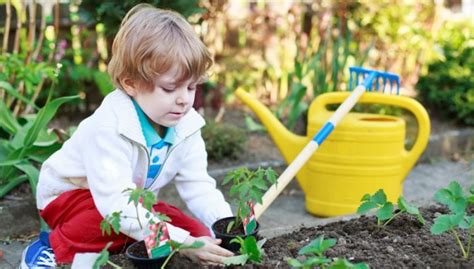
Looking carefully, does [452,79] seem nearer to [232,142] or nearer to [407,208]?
[232,142]

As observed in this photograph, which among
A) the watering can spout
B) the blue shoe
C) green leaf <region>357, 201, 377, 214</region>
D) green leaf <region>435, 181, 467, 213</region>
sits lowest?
the blue shoe

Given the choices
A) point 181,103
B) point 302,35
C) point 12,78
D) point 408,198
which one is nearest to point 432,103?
point 302,35

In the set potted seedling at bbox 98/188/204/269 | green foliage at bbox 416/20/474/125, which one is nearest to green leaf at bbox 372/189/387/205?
potted seedling at bbox 98/188/204/269

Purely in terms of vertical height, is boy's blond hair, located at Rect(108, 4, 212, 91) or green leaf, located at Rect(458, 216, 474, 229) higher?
Result: boy's blond hair, located at Rect(108, 4, 212, 91)

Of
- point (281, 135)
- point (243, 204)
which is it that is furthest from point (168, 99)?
point (281, 135)

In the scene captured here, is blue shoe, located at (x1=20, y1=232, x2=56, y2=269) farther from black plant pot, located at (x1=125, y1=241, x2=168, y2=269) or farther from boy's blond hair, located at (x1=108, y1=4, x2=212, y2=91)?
boy's blond hair, located at (x1=108, y1=4, x2=212, y2=91)

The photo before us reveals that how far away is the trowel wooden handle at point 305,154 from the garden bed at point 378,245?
22 cm

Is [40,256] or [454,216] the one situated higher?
[454,216]

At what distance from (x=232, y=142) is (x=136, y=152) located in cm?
161

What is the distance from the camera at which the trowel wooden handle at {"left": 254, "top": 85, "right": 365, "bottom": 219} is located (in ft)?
9.19

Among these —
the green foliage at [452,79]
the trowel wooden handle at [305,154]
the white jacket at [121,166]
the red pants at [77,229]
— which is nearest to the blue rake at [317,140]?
the trowel wooden handle at [305,154]

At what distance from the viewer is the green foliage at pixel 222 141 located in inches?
158

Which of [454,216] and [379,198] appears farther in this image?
[379,198]

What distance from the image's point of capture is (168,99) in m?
2.38
